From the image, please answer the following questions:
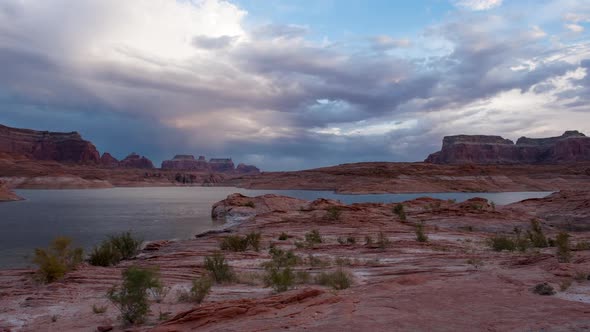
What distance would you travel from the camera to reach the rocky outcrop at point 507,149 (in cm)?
16588

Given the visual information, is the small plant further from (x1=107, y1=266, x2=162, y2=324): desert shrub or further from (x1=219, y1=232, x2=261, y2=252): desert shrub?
(x1=219, y1=232, x2=261, y2=252): desert shrub

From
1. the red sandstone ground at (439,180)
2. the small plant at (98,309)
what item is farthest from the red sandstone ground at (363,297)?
the red sandstone ground at (439,180)

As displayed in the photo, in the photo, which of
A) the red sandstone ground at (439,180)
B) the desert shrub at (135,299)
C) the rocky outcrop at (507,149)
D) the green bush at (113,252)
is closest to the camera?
the desert shrub at (135,299)

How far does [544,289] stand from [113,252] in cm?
1332

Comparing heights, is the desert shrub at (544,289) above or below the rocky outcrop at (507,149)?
below

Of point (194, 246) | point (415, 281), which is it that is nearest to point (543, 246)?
point (415, 281)

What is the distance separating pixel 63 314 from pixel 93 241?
50.6ft

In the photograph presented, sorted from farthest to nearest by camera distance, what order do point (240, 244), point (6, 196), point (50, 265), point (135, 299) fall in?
point (6, 196), point (240, 244), point (50, 265), point (135, 299)

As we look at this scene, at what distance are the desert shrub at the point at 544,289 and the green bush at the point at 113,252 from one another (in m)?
12.8

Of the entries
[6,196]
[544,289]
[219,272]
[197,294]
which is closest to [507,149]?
[6,196]

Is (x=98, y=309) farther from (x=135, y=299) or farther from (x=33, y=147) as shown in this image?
(x=33, y=147)

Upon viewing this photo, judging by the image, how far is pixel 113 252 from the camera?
15.2 metres

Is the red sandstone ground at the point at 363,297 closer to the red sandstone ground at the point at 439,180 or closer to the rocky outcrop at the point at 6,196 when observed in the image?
the rocky outcrop at the point at 6,196

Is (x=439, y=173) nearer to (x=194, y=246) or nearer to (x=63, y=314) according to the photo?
(x=194, y=246)
